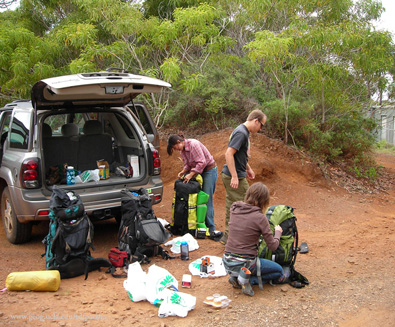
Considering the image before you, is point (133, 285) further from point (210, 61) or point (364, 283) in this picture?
point (210, 61)

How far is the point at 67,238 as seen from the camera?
4516 mm

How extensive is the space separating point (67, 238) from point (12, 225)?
4.61 feet

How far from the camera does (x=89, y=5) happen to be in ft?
32.7

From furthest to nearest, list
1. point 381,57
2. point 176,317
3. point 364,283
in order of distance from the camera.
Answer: point 381,57, point 364,283, point 176,317

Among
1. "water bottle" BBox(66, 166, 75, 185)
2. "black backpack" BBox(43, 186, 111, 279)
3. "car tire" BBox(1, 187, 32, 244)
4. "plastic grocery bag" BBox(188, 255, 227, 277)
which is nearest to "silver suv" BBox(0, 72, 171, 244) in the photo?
"car tire" BBox(1, 187, 32, 244)

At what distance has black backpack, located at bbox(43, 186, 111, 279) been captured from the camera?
14.8 feet

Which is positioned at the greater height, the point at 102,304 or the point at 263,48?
the point at 263,48

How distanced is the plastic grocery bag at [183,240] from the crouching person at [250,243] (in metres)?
1.27

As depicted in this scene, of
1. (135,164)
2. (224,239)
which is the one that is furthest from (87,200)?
(224,239)

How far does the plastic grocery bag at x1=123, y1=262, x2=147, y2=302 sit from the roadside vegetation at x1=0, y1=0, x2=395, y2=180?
5809 millimetres

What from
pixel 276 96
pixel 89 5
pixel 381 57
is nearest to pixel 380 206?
pixel 381 57

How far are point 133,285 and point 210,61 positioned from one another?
853 cm

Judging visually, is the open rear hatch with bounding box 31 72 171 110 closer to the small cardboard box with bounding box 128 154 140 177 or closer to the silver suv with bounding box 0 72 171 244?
the silver suv with bounding box 0 72 171 244

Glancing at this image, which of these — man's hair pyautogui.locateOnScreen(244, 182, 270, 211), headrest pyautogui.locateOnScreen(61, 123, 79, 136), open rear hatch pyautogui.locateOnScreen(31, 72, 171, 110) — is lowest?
man's hair pyautogui.locateOnScreen(244, 182, 270, 211)
